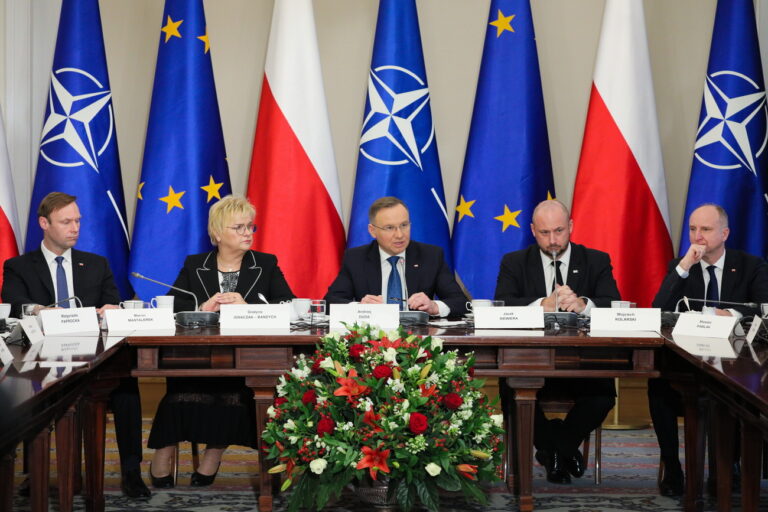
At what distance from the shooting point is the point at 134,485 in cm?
349

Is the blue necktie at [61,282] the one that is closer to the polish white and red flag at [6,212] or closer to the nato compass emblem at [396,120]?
the polish white and red flag at [6,212]

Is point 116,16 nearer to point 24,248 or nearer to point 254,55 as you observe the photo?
point 254,55

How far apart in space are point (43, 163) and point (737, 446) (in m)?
3.96

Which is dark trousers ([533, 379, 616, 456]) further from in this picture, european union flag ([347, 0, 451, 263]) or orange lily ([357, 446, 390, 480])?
european union flag ([347, 0, 451, 263])

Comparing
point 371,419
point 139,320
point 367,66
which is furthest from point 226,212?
point 367,66

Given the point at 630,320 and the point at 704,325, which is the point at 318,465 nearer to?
the point at 630,320

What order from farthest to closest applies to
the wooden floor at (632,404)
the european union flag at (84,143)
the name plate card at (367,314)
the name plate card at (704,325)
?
the wooden floor at (632,404), the european union flag at (84,143), the name plate card at (367,314), the name plate card at (704,325)

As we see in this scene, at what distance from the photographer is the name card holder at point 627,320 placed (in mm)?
3254

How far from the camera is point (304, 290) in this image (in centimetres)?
509

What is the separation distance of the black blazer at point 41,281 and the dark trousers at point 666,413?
258 cm

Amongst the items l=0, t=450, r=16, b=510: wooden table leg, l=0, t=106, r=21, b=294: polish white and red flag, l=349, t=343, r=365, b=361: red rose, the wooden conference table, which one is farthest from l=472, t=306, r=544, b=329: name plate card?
l=0, t=106, r=21, b=294: polish white and red flag

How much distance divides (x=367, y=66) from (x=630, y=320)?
3.01 metres

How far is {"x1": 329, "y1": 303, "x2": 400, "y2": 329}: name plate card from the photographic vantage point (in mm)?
3174

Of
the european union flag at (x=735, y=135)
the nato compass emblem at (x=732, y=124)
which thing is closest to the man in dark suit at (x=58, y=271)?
the european union flag at (x=735, y=135)
